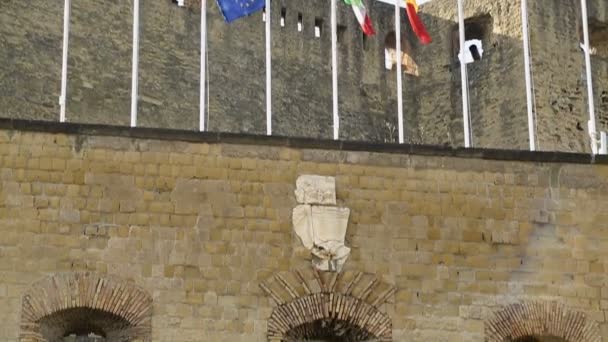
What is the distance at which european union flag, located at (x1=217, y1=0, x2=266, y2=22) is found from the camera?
23.5 m

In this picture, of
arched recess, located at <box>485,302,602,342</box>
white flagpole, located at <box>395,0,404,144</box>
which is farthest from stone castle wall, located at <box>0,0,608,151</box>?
arched recess, located at <box>485,302,602,342</box>

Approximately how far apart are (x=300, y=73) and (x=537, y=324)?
16.8 m

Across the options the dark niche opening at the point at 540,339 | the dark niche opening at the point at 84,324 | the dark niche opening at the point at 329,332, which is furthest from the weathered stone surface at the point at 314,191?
the dark niche opening at the point at 540,339

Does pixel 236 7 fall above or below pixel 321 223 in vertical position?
above

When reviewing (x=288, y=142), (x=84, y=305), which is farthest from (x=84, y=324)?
(x=288, y=142)

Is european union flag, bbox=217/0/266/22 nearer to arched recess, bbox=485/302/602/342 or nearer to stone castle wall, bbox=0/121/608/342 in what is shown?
stone castle wall, bbox=0/121/608/342

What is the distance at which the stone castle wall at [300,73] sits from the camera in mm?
29531

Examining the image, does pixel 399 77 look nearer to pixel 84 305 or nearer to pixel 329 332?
pixel 329 332

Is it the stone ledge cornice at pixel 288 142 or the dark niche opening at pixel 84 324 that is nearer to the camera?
the dark niche opening at pixel 84 324

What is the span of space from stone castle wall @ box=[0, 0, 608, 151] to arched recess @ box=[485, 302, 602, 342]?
13.1 meters

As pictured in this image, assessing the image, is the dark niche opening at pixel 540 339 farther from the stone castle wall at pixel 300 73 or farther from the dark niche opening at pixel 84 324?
the stone castle wall at pixel 300 73

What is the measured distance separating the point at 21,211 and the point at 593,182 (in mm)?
6848

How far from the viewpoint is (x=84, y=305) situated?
1708 cm

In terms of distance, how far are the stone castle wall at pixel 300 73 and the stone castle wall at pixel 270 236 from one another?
11149 millimetres
